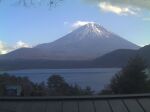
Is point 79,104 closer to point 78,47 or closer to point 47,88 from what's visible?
point 47,88

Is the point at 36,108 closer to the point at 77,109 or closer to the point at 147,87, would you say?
the point at 77,109

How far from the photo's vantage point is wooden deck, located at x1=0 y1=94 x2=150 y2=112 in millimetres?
4941

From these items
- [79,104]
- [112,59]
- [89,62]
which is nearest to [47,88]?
[79,104]

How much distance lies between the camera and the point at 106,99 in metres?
5.30

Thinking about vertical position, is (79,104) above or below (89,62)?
below

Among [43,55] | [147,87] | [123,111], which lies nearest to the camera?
[123,111]

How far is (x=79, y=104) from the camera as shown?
16.8 ft

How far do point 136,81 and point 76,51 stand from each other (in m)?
42.9

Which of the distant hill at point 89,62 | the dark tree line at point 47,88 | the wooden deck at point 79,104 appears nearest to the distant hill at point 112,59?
the distant hill at point 89,62

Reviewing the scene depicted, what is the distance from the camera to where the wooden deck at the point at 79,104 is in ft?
16.2

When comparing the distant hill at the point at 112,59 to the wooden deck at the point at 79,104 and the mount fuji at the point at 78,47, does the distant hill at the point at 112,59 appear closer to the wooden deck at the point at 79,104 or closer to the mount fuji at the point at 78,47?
the mount fuji at the point at 78,47

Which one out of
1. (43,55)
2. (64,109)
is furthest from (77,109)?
(43,55)

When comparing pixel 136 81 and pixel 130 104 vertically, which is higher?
pixel 136 81

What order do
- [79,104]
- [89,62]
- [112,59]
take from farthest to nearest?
[89,62], [112,59], [79,104]
